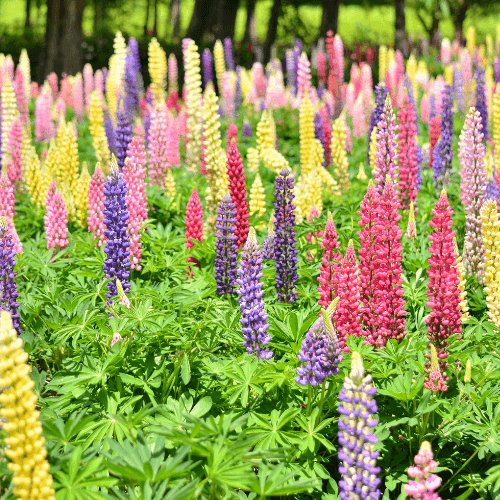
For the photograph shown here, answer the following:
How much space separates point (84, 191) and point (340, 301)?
3.52m

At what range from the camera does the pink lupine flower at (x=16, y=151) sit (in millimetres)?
7909

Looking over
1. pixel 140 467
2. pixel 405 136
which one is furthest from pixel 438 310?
pixel 405 136

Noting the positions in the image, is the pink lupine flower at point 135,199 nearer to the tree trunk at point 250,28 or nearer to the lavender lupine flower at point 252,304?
the lavender lupine flower at point 252,304

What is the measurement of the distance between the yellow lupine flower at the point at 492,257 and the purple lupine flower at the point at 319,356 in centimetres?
160

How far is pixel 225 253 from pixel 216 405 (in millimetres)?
1484

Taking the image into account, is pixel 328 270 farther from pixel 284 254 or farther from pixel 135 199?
pixel 135 199

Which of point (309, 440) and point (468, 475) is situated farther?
point (468, 475)

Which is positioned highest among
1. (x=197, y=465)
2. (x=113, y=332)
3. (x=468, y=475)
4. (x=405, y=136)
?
(x=405, y=136)

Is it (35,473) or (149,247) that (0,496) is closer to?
(35,473)

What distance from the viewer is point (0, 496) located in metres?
2.77

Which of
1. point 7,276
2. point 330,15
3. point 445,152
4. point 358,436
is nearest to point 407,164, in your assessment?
point 445,152

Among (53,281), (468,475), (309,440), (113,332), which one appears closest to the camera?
(309,440)

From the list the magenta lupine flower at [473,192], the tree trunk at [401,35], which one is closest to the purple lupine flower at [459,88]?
the tree trunk at [401,35]

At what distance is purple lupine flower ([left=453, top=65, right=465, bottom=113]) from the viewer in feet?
41.8
